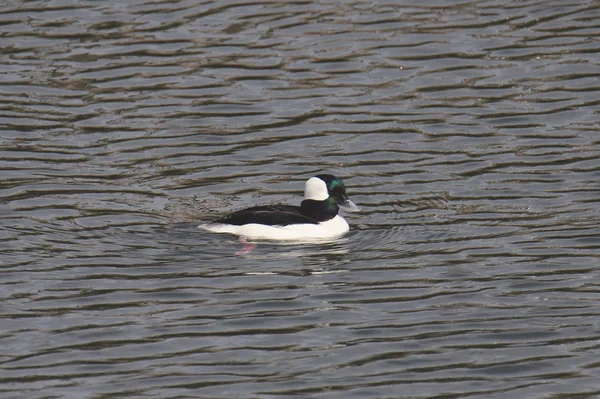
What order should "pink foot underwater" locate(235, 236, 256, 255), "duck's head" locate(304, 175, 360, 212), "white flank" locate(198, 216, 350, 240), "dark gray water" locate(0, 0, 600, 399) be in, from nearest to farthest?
"dark gray water" locate(0, 0, 600, 399)
"pink foot underwater" locate(235, 236, 256, 255)
"white flank" locate(198, 216, 350, 240)
"duck's head" locate(304, 175, 360, 212)

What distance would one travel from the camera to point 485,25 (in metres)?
22.2

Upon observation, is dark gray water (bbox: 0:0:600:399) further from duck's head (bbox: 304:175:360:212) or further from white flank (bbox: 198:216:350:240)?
duck's head (bbox: 304:175:360:212)

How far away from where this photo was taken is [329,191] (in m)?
15.9

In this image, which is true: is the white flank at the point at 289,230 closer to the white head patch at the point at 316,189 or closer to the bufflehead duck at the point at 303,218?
the bufflehead duck at the point at 303,218

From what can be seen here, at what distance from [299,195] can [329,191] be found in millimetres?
1204

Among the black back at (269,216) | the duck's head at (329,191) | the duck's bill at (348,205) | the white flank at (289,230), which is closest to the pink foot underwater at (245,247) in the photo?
the white flank at (289,230)

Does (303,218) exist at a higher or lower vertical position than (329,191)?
lower

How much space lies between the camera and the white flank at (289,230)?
1501 cm

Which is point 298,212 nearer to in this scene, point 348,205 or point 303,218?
point 303,218

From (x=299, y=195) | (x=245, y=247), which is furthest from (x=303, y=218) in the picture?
(x=299, y=195)

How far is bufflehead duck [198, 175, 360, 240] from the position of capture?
15047 millimetres

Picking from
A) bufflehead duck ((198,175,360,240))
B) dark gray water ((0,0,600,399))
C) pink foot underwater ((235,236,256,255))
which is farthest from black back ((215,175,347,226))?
dark gray water ((0,0,600,399))

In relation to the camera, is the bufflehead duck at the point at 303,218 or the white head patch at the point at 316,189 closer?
the bufflehead duck at the point at 303,218

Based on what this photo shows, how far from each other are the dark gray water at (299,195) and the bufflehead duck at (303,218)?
22 centimetres
